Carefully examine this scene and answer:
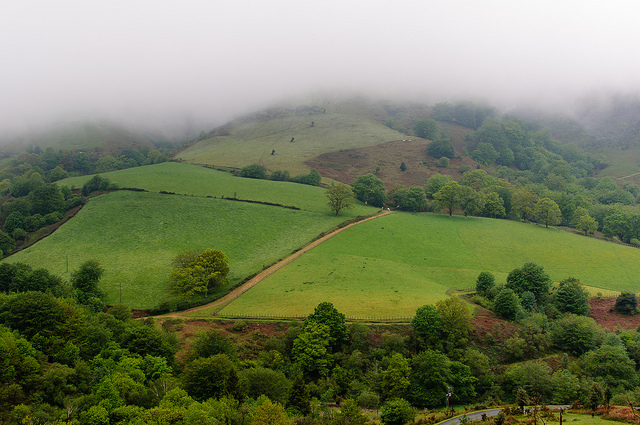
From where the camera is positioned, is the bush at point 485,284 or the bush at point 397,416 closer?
the bush at point 397,416

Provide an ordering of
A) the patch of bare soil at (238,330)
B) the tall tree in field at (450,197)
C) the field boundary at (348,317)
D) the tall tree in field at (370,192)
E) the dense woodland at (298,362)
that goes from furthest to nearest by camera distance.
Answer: the tall tree in field at (370,192)
the tall tree in field at (450,197)
the field boundary at (348,317)
the patch of bare soil at (238,330)
the dense woodland at (298,362)

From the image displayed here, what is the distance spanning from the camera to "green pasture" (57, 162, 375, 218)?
130m

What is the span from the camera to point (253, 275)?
86688 mm

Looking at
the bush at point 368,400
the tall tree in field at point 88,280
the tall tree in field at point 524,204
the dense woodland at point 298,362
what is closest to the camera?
the dense woodland at point 298,362

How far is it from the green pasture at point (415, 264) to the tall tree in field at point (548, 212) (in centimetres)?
411

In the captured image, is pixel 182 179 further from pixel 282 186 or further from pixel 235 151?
pixel 235 151

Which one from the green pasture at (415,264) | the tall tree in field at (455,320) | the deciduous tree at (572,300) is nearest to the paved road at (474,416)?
the tall tree in field at (455,320)

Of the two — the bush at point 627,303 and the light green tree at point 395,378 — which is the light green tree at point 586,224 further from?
the light green tree at point 395,378

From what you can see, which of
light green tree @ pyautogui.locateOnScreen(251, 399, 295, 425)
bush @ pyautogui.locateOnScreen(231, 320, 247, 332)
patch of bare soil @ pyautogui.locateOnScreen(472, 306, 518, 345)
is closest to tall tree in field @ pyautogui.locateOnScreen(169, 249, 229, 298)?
bush @ pyautogui.locateOnScreen(231, 320, 247, 332)

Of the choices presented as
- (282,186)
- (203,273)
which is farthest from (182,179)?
(203,273)

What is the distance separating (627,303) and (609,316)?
13.9 feet

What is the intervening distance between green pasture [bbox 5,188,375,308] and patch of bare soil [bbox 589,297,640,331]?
62.1 meters

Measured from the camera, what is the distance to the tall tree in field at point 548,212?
405 feet

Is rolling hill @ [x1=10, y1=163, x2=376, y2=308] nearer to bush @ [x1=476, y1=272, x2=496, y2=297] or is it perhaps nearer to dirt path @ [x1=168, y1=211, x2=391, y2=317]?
dirt path @ [x1=168, y1=211, x2=391, y2=317]
